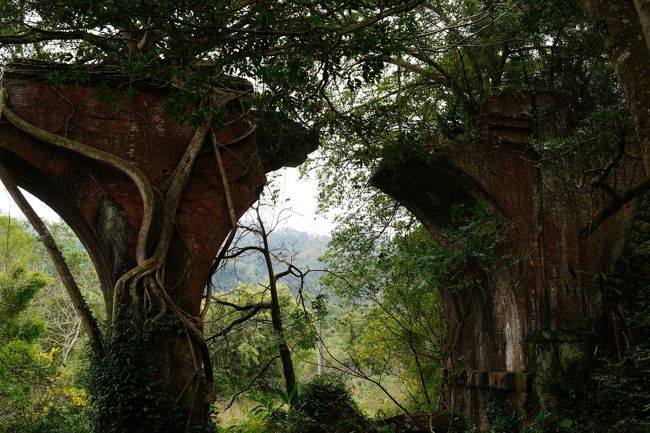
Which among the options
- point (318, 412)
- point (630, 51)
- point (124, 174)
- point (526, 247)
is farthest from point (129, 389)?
point (526, 247)

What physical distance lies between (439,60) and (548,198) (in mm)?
3767

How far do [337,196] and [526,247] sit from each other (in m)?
4.13

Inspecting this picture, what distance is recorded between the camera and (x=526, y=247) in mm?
9203

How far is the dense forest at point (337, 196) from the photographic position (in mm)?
5496

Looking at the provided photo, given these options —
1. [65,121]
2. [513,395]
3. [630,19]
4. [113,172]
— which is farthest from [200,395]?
[630,19]

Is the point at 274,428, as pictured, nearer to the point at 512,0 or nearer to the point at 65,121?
the point at 65,121

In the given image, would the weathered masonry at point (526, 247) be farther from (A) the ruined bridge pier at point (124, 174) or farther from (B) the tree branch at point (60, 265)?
(B) the tree branch at point (60, 265)

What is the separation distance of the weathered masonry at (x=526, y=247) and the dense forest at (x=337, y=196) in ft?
0.12

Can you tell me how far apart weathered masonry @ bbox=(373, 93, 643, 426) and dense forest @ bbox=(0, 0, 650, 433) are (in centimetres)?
4

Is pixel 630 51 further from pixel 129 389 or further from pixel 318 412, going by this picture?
pixel 318 412

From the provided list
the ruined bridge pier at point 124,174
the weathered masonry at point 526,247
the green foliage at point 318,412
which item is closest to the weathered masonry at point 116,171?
the ruined bridge pier at point 124,174

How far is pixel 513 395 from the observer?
29.1 feet

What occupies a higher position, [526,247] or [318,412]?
[526,247]

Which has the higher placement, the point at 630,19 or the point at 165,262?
the point at 630,19
